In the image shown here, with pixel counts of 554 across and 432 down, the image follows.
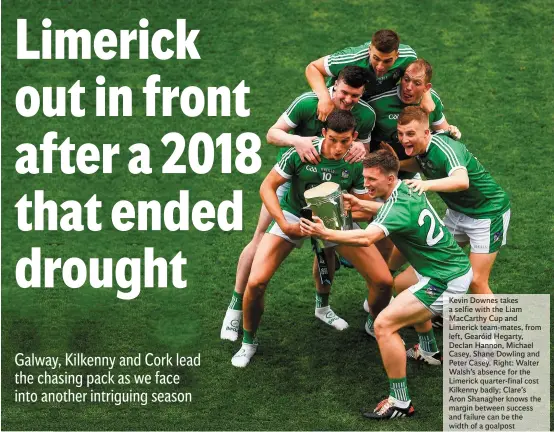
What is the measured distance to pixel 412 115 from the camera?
32.6 ft

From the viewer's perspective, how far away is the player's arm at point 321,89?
33.4ft

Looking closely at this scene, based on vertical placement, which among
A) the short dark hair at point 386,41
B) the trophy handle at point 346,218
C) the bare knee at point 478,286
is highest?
the short dark hair at point 386,41

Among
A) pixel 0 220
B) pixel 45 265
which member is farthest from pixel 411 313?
pixel 0 220

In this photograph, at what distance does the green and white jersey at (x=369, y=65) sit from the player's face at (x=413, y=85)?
0.40 ft

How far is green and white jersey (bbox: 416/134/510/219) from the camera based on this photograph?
1007 cm

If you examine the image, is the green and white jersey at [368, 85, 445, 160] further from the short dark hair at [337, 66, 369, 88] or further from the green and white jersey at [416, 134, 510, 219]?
the short dark hair at [337, 66, 369, 88]

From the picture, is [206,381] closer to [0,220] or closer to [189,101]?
[0,220]

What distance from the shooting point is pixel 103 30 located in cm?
1588

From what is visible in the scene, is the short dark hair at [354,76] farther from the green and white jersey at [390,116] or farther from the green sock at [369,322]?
the green sock at [369,322]

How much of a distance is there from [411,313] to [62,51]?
776 centimetres

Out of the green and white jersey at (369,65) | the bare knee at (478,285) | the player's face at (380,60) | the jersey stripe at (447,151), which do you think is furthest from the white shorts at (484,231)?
the player's face at (380,60)

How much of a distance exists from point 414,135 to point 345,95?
0.66 meters

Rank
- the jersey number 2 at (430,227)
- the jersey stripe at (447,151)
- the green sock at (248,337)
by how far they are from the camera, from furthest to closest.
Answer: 1. the green sock at (248,337)
2. the jersey stripe at (447,151)
3. the jersey number 2 at (430,227)

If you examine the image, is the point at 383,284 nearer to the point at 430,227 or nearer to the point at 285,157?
the point at 430,227
